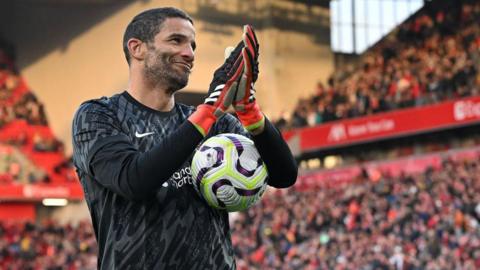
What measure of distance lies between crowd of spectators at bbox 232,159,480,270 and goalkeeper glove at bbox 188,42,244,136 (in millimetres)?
12279

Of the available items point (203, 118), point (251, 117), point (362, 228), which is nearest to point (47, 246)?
point (362, 228)

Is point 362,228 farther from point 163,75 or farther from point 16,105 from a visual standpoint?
point 16,105

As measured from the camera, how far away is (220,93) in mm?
3145

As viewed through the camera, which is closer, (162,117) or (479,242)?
(162,117)

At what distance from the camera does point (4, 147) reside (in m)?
29.9

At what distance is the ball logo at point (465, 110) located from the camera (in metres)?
22.0

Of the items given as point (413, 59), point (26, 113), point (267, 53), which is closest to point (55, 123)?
point (26, 113)

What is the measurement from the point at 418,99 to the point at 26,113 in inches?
590

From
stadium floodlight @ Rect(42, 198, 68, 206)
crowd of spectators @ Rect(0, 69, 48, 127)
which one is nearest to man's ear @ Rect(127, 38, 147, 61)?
stadium floodlight @ Rect(42, 198, 68, 206)

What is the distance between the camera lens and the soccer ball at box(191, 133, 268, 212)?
132 inches

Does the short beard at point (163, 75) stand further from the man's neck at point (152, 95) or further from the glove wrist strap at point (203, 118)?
the glove wrist strap at point (203, 118)

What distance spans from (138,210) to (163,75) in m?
0.53

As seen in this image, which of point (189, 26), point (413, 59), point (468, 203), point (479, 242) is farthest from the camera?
point (413, 59)

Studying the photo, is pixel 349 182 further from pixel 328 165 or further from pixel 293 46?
pixel 293 46
